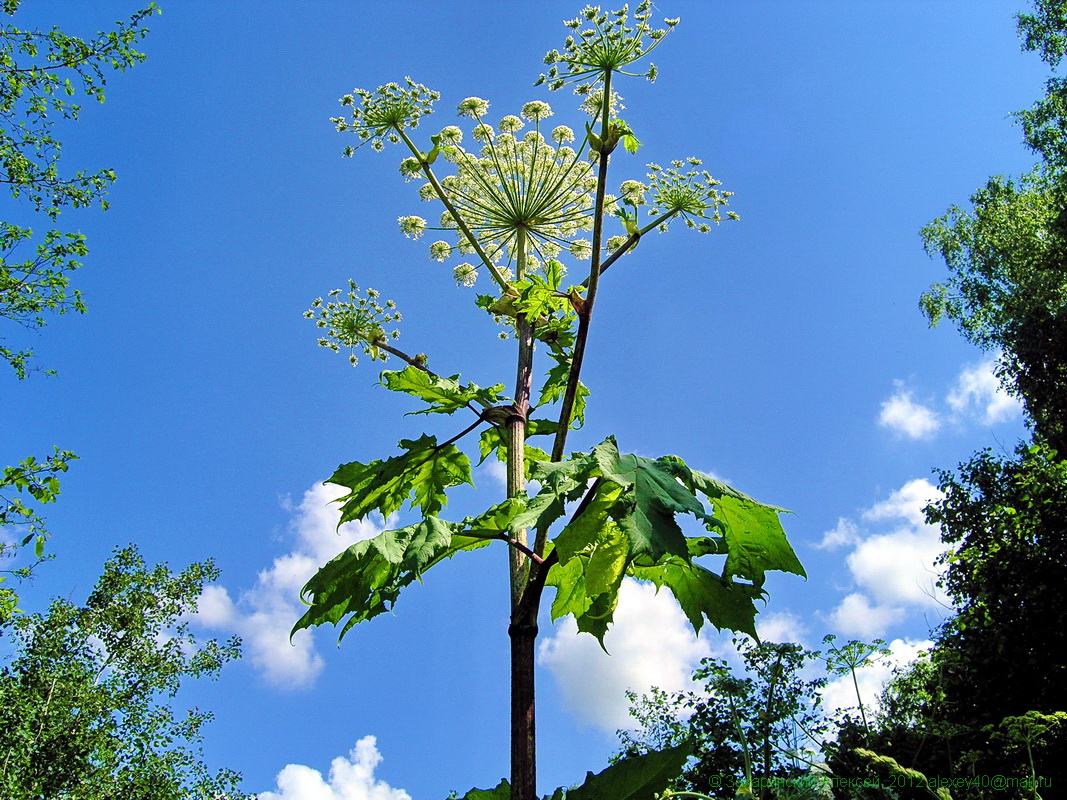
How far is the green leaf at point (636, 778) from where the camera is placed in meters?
2.02

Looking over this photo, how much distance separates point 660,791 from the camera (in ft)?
6.78

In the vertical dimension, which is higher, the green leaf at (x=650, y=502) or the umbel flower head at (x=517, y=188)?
the umbel flower head at (x=517, y=188)

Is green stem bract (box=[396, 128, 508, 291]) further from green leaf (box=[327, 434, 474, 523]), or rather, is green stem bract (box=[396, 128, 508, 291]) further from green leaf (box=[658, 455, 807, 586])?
green leaf (box=[658, 455, 807, 586])

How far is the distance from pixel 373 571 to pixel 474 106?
2736 millimetres

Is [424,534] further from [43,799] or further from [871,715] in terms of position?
[43,799]

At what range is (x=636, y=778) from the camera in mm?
2033

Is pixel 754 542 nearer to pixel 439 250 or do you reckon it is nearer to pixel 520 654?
pixel 520 654

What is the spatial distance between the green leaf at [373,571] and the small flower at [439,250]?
7.43ft

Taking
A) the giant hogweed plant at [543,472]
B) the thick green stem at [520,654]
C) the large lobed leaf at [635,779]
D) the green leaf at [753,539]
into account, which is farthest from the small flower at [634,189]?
the large lobed leaf at [635,779]

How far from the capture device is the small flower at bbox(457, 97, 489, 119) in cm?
392

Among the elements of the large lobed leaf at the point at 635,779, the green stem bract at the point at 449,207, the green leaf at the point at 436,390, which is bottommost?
the large lobed leaf at the point at 635,779

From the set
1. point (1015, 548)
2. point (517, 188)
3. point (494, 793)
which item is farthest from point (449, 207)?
point (1015, 548)

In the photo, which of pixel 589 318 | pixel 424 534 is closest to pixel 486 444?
pixel 589 318

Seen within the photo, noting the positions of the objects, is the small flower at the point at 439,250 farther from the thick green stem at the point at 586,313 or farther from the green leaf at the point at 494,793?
the green leaf at the point at 494,793
